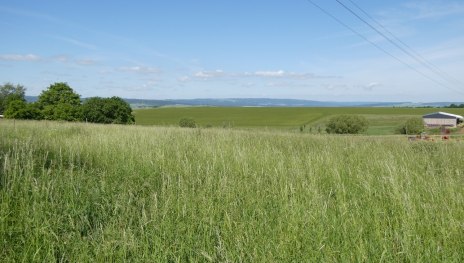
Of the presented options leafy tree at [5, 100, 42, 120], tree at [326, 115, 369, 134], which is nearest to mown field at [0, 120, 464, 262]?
leafy tree at [5, 100, 42, 120]

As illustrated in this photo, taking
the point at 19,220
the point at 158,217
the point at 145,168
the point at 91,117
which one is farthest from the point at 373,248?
the point at 91,117

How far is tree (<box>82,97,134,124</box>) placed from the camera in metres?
51.8

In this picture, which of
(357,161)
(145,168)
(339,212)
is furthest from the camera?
(357,161)

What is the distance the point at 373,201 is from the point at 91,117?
5272cm

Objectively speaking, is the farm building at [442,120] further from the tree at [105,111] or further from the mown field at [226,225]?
the mown field at [226,225]

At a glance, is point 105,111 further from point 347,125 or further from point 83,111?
point 347,125

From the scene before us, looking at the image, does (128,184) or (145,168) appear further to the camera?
(145,168)

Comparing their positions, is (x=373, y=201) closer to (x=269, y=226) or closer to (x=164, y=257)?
(x=269, y=226)

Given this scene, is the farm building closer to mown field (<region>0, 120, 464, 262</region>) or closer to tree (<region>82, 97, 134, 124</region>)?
tree (<region>82, 97, 134, 124</region>)

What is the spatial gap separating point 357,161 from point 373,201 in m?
3.06

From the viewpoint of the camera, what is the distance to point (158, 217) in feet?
11.3

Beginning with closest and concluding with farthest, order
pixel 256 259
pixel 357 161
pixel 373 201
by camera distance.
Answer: pixel 256 259
pixel 373 201
pixel 357 161

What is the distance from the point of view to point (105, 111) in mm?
51781

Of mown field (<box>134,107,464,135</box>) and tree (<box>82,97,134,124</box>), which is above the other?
tree (<box>82,97,134,124</box>)
